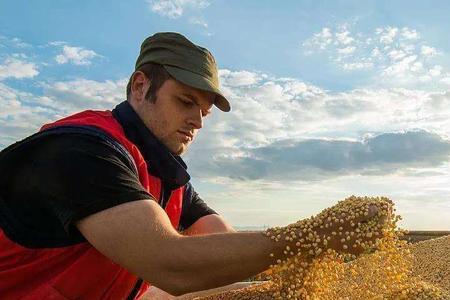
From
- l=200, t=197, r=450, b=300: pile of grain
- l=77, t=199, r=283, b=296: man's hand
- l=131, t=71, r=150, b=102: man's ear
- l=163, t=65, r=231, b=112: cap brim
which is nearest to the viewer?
l=77, t=199, r=283, b=296: man's hand

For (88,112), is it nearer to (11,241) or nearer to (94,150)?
(94,150)

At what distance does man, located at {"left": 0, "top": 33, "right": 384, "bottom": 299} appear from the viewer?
1.56m

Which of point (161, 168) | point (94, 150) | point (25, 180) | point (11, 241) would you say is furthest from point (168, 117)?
point (11, 241)

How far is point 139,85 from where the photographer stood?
6.73ft

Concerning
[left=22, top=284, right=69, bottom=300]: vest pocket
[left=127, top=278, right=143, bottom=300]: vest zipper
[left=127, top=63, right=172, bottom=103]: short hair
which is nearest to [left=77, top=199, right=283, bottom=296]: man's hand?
[left=22, top=284, right=69, bottom=300]: vest pocket

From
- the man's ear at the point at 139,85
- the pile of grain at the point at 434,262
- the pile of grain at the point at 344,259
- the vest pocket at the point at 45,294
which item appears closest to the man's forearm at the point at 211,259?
the pile of grain at the point at 344,259

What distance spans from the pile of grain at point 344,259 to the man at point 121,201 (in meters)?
0.13

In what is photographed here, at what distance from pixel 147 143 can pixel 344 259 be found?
2.74 feet

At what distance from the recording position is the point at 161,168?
6.69 feet

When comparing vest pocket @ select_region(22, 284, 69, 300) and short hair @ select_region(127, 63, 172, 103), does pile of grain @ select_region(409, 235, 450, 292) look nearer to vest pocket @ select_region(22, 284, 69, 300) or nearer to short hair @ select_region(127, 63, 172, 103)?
short hair @ select_region(127, 63, 172, 103)

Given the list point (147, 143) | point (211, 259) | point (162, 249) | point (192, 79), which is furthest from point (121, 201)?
point (192, 79)

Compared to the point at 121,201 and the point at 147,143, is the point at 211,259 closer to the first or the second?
the point at 121,201

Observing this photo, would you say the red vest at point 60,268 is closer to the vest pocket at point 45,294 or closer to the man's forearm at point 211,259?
the vest pocket at point 45,294

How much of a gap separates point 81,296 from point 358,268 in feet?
3.55
